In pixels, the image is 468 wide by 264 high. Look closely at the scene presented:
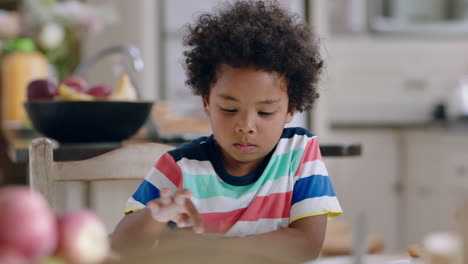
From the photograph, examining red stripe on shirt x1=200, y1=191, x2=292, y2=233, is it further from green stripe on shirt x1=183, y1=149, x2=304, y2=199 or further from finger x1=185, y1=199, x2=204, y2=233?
finger x1=185, y1=199, x2=204, y2=233

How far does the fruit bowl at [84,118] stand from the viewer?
1.71m

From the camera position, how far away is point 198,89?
1.14 metres

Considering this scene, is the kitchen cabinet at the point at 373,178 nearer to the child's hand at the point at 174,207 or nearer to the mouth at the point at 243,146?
the mouth at the point at 243,146

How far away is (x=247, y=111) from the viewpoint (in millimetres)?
1006

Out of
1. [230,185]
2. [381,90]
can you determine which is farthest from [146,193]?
[381,90]

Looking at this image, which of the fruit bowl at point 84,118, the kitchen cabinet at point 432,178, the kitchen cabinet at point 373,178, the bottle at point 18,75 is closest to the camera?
the fruit bowl at point 84,118

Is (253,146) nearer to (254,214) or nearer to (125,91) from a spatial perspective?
(254,214)

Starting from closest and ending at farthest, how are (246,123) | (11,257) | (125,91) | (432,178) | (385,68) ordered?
1. (11,257)
2. (246,123)
3. (125,91)
4. (432,178)
5. (385,68)

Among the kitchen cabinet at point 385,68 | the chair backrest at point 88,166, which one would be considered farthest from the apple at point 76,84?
the kitchen cabinet at point 385,68

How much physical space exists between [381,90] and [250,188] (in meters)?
3.17

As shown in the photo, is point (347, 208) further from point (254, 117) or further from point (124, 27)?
point (254, 117)

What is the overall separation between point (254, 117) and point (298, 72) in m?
0.14

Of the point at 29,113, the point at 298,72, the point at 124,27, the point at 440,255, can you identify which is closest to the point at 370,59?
the point at 124,27

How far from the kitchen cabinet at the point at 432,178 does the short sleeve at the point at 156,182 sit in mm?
2786
